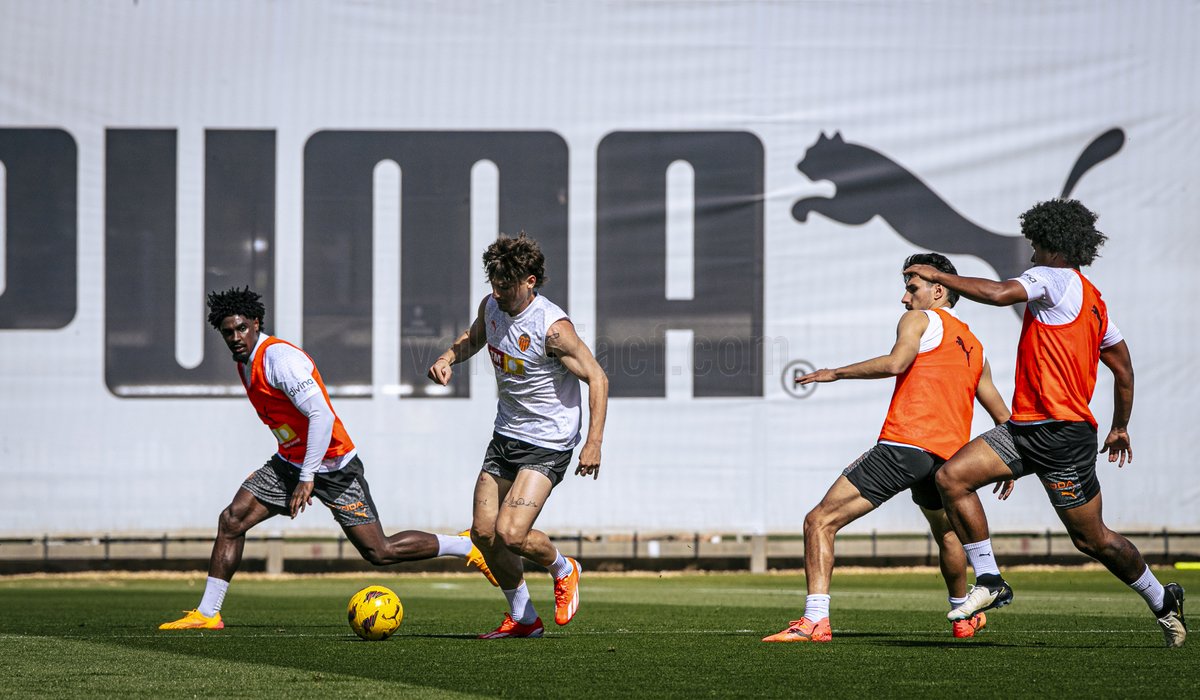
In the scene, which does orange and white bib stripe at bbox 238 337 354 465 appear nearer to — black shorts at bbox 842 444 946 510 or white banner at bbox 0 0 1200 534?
black shorts at bbox 842 444 946 510

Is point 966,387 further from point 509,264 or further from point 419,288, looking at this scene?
point 419,288

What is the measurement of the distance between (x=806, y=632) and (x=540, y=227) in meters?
7.97

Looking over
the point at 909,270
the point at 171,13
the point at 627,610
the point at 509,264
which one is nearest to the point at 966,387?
the point at 909,270

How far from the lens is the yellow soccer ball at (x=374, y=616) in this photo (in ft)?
24.5

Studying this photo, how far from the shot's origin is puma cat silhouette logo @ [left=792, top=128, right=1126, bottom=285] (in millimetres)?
14539

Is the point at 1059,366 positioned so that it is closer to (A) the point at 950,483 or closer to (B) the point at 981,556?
(A) the point at 950,483

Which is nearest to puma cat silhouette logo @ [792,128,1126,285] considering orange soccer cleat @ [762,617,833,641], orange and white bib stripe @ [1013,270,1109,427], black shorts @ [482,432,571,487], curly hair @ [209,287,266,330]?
curly hair @ [209,287,266,330]

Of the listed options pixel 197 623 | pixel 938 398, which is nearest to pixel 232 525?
pixel 197 623

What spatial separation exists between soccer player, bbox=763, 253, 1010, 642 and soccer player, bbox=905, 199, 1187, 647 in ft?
1.22

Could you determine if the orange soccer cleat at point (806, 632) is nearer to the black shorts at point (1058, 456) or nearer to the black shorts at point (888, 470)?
the black shorts at point (888, 470)

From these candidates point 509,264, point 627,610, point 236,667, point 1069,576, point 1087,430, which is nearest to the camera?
point 236,667

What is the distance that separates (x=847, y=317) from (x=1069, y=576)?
3.25 metres

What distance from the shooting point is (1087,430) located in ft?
22.5

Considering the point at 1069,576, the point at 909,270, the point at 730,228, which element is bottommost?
the point at 1069,576
